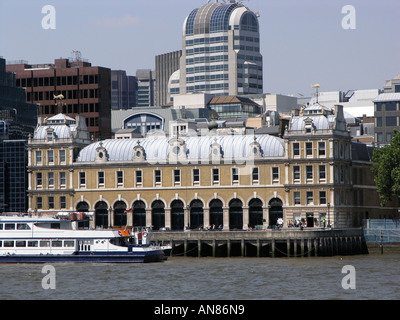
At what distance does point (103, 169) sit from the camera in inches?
5517

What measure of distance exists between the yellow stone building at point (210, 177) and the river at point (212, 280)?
22.3 meters

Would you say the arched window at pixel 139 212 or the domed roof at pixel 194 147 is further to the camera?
the arched window at pixel 139 212

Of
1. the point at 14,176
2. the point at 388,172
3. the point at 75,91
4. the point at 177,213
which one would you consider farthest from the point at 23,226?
the point at 75,91

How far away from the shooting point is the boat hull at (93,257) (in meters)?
106

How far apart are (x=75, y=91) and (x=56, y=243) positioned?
7790 cm

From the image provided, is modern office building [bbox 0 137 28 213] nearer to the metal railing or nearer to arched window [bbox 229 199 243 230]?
arched window [bbox 229 199 243 230]

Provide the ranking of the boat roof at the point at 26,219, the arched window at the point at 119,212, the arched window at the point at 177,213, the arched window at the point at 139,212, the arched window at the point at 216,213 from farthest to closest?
the arched window at the point at 119,212
the arched window at the point at 139,212
the arched window at the point at 177,213
the arched window at the point at 216,213
the boat roof at the point at 26,219

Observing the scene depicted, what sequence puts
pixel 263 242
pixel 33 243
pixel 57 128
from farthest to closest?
pixel 57 128
pixel 263 242
pixel 33 243

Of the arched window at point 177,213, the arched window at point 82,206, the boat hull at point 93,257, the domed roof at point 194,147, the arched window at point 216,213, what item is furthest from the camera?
the arched window at point 82,206

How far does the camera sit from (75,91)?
602 ft

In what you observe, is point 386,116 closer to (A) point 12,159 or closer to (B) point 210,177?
(B) point 210,177

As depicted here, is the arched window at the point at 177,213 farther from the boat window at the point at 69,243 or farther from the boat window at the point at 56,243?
the boat window at the point at 56,243

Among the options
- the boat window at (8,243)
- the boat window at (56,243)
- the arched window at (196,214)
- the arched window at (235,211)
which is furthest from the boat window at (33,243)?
the arched window at (235,211)

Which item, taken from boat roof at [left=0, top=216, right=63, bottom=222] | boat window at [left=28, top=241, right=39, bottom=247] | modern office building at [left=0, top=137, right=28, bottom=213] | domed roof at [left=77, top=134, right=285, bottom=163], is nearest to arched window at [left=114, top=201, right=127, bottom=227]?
domed roof at [left=77, top=134, right=285, bottom=163]
